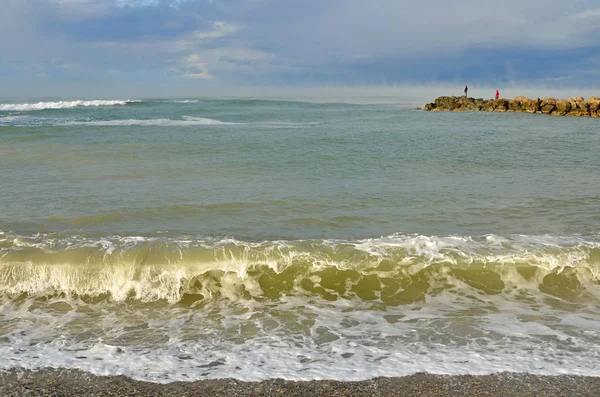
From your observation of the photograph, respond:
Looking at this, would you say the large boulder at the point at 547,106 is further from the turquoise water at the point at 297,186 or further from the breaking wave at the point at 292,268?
the breaking wave at the point at 292,268

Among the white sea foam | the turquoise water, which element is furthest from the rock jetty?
the white sea foam

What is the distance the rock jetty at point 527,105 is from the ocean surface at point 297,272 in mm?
30943

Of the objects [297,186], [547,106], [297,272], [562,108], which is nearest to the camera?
[297,272]

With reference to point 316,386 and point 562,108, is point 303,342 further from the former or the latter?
point 562,108

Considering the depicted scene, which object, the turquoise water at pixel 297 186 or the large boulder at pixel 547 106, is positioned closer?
the turquoise water at pixel 297 186

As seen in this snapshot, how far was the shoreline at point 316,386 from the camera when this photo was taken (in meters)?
3.85

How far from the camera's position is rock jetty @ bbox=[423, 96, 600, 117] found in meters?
39.8

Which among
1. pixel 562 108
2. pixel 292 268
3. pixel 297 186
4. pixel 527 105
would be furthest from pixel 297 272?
pixel 527 105

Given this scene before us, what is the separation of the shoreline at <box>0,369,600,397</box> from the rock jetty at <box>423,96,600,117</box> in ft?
138

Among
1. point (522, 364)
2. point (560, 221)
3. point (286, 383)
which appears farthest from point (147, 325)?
point (560, 221)

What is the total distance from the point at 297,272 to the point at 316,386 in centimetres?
289

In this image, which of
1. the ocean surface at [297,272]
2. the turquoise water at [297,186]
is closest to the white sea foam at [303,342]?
the ocean surface at [297,272]

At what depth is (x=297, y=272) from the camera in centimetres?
679

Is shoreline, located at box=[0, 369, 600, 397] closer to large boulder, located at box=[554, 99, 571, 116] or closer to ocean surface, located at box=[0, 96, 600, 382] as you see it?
ocean surface, located at box=[0, 96, 600, 382]
